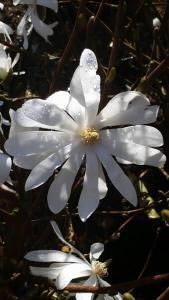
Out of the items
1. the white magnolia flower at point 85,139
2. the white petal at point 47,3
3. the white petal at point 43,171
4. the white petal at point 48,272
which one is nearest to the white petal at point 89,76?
the white magnolia flower at point 85,139

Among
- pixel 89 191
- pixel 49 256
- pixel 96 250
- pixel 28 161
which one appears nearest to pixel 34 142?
pixel 28 161

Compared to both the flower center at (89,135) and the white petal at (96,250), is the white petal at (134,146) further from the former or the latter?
the white petal at (96,250)

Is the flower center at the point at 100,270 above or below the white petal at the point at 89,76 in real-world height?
below

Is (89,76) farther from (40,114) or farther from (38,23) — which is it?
(38,23)

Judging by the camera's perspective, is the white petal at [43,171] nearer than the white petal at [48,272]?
Yes

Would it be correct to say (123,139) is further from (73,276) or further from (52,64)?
(52,64)
